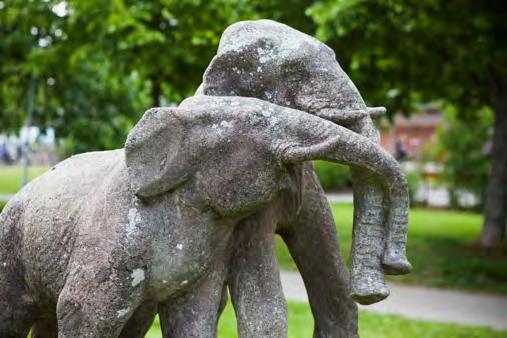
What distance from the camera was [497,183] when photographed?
13094 mm

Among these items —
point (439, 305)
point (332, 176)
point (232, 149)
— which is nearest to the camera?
point (232, 149)

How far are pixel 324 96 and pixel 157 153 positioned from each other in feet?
2.37

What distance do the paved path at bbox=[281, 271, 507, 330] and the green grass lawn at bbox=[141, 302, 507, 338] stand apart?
39 centimetres

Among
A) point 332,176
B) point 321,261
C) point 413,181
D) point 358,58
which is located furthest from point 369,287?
point 332,176

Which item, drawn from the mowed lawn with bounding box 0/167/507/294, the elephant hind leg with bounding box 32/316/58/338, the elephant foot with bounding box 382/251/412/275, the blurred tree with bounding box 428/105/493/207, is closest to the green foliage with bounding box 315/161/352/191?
the blurred tree with bounding box 428/105/493/207

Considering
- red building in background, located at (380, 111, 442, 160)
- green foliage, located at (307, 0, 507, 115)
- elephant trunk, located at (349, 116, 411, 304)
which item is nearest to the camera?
elephant trunk, located at (349, 116, 411, 304)

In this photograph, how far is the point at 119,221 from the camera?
332 centimetres

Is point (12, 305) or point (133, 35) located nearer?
point (12, 305)

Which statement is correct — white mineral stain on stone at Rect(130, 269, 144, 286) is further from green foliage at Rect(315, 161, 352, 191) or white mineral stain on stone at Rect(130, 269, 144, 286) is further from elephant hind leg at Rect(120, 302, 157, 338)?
green foliage at Rect(315, 161, 352, 191)

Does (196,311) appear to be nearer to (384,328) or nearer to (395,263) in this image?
(395,263)

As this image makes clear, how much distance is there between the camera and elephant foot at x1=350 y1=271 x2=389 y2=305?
338 cm

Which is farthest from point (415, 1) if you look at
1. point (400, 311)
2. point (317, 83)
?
point (317, 83)

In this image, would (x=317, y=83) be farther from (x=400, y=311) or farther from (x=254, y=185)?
(x=400, y=311)

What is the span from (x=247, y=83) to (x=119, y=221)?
2.52 feet
